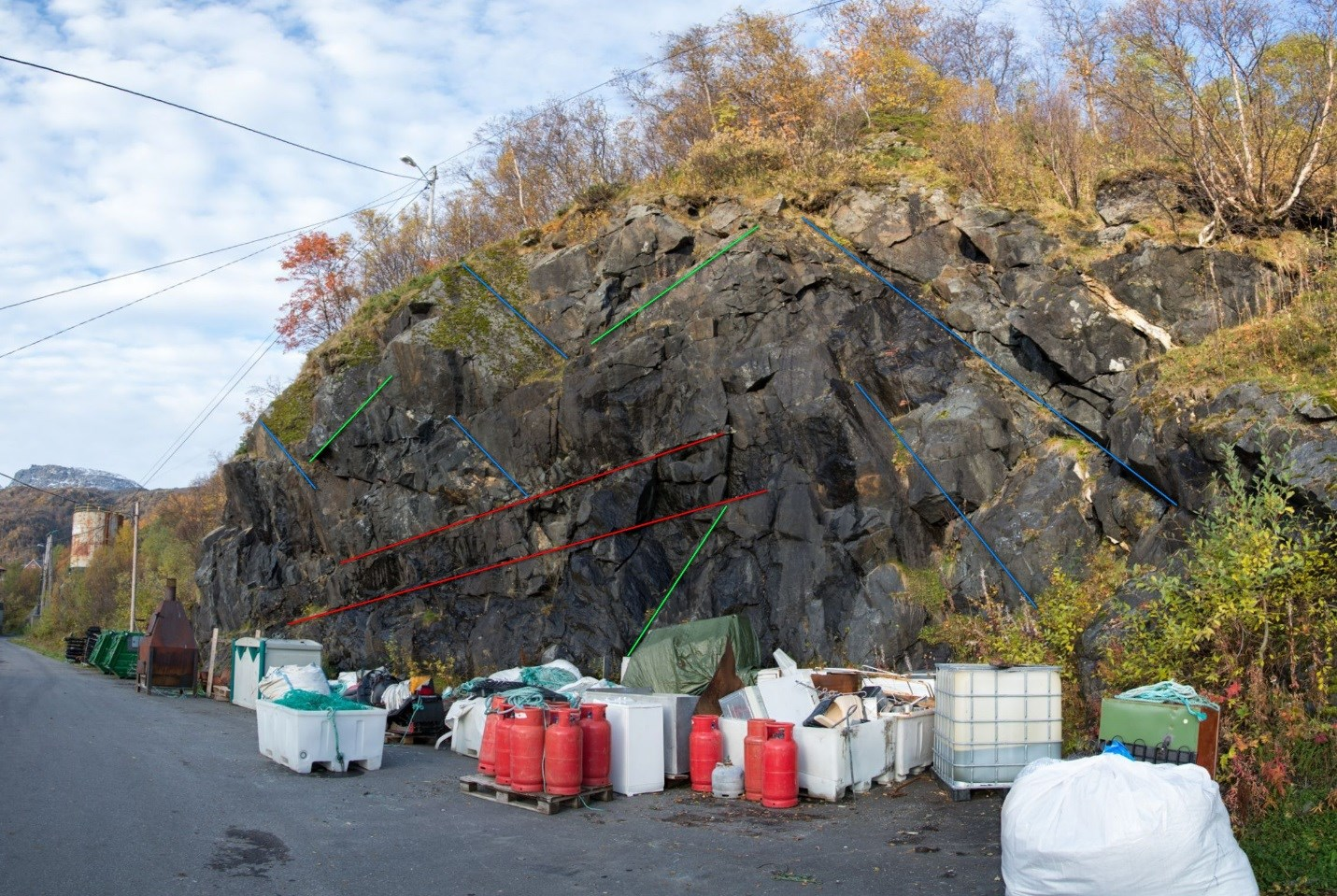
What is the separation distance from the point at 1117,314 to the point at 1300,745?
9436mm

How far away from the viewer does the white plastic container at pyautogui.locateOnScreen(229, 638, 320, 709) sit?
20.8 metres

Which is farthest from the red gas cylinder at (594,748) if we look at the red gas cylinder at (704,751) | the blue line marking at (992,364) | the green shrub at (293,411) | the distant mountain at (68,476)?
the distant mountain at (68,476)

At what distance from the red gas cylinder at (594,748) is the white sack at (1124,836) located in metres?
5.35

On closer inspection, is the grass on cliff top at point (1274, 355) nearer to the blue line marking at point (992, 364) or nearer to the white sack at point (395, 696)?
the blue line marking at point (992, 364)

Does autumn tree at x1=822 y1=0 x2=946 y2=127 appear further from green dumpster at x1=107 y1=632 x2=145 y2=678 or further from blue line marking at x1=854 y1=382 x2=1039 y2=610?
green dumpster at x1=107 y1=632 x2=145 y2=678

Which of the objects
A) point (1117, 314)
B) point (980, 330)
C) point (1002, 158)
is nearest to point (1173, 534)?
point (1117, 314)

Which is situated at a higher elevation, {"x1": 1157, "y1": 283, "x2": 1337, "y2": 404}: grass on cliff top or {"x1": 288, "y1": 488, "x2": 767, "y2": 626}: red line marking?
{"x1": 1157, "y1": 283, "x2": 1337, "y2": 404}: grass on cliff top

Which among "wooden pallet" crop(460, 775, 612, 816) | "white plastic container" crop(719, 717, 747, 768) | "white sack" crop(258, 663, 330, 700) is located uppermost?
"white plastic container" crop(719, 717, 747, 768)

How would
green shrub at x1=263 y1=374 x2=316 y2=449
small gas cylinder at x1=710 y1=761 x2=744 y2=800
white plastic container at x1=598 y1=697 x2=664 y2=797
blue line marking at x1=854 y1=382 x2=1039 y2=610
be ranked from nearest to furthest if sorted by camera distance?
small gas cylinder at x1=710 y1=761 x2=744 y2=800, white plastic container at x1=598 y1=697 x2=664 y2=797, blue line marking at x1=854 y1=382 x2=1039 y2=610, green shrub at x1=263 y1=374 x2=316 y2=449

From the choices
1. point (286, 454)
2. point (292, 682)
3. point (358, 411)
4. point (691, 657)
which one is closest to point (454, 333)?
point (358, 411)

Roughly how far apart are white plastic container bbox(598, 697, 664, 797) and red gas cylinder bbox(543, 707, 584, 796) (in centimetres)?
73

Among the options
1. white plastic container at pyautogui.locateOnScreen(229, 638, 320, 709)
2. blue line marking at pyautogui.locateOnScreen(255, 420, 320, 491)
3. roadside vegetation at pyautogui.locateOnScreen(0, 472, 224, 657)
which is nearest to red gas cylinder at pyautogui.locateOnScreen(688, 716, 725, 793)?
white plastic container at pyautogui.locateOnScreen(229, 638, 320, 709)

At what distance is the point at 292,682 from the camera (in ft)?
52.0

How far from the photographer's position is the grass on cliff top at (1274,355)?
12.7 meters
